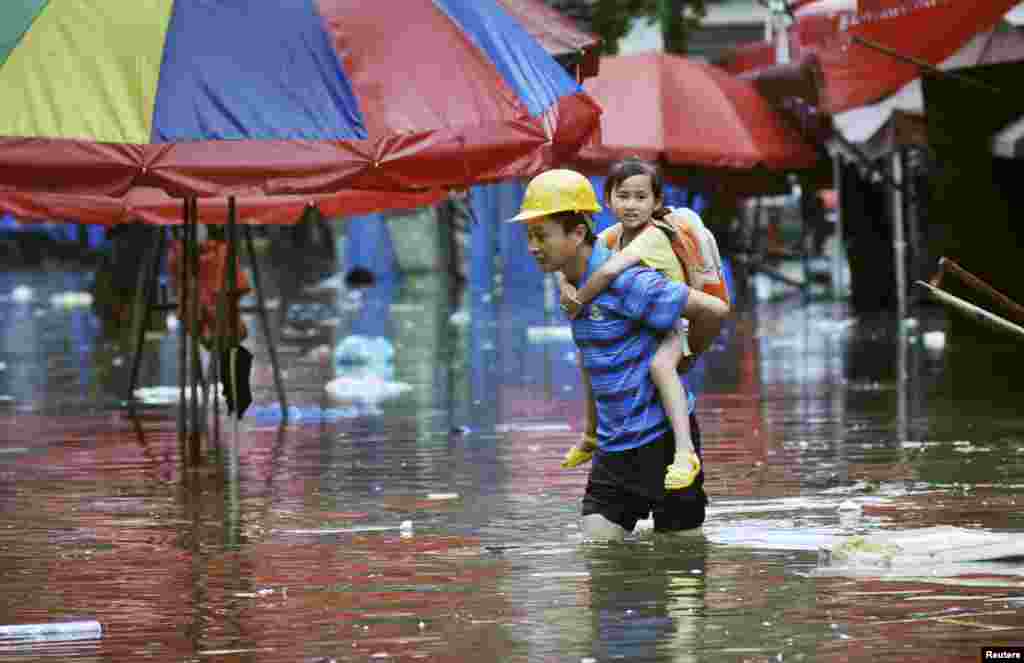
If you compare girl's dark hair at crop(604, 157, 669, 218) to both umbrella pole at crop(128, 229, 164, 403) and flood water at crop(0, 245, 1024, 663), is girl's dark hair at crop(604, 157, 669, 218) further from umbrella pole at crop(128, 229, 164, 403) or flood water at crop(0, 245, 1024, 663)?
umbrella pole at crop(128, 229, 164, 403)

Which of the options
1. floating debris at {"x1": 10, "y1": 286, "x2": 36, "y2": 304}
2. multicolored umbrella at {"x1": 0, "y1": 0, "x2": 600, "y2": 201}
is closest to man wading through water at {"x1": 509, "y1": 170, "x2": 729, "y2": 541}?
multicolored umbrella at {"x1": 0, "y1": 0, "x2": 600, "y2": 201}

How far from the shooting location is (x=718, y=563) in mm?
8516

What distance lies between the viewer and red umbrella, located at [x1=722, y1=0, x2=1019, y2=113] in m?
17.0

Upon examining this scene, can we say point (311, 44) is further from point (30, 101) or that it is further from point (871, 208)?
point (871, 208)

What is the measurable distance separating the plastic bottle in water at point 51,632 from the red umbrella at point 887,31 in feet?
31.4

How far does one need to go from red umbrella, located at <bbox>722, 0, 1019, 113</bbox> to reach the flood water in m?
2.41

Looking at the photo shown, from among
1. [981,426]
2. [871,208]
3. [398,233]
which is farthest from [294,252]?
[981,426]

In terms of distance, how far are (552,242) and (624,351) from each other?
486 mm

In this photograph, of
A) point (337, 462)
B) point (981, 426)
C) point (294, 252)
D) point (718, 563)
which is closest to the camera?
point (718, 563)

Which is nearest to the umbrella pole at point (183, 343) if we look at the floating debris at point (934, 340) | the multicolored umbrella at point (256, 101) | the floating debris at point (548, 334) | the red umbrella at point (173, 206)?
the red umbrella at point (173, 206)

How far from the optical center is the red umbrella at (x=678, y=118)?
26406 millimetres

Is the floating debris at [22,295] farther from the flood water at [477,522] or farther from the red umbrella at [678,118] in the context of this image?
the flood water at [477,522]

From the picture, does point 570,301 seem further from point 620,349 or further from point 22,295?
point 22,295

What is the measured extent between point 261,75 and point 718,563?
4125 millimetres
